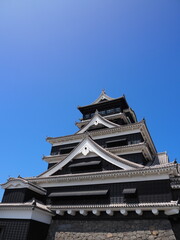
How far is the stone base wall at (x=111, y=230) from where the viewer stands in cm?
→ 939

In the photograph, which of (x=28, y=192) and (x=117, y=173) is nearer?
(x=117, y=173)

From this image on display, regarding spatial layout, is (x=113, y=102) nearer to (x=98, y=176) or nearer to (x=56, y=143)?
(x=56, y=143)

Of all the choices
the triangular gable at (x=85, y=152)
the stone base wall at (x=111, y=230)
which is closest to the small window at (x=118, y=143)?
the triangular gable at (x=85, y=152)

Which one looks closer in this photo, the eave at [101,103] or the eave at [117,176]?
the eave at [117,176]

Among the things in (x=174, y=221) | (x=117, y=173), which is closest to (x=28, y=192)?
(x=117, y=173)

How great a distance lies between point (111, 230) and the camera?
1036 cm

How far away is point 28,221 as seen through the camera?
35.0 feet

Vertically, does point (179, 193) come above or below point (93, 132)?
below

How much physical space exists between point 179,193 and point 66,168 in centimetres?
817

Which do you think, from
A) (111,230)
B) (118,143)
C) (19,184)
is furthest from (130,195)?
(19,184)

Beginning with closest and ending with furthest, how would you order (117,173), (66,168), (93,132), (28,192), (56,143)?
(117,173) < (28,192) < (66,168) < (93,132) < (56,143)

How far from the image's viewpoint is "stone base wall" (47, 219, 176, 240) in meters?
9.39

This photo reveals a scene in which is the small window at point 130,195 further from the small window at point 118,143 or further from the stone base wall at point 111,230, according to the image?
the small window at point 118,143

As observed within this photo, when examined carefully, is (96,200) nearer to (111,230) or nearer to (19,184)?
(111,230)
